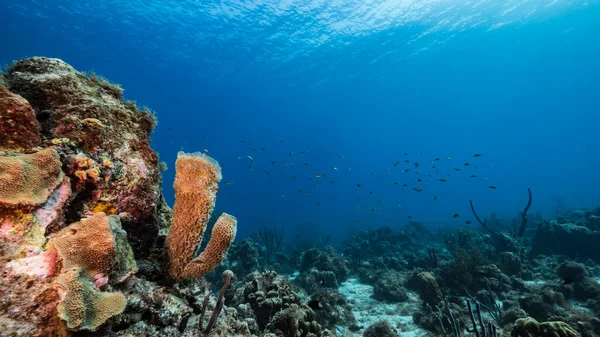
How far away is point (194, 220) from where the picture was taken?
2.46 meters

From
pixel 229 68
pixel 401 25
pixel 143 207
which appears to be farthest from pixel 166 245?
pixel 229 68

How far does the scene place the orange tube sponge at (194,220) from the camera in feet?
8.07

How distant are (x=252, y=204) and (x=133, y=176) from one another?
369 feet

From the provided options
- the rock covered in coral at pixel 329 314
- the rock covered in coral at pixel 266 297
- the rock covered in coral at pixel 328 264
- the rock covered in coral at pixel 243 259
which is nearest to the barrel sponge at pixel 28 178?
the rock covered in coral at pixel 266 297

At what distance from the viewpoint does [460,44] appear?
46469 mm

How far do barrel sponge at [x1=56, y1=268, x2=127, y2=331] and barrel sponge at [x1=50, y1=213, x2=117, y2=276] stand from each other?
2.9 inches

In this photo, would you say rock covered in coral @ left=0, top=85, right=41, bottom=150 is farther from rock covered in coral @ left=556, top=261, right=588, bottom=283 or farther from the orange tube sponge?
rock covered in coral @ left=556, top=261, right=588, bottom=283

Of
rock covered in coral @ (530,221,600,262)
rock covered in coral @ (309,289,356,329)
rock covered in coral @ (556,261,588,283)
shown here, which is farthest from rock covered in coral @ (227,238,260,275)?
rock covered in coral @ (530,221,600,262)

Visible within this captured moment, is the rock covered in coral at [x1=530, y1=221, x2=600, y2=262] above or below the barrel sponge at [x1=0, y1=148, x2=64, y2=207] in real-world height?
below

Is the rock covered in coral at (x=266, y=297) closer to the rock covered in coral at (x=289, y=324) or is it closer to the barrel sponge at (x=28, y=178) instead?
the rock covered in coral at (x=289, y=324)

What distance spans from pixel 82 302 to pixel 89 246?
1.15 feet

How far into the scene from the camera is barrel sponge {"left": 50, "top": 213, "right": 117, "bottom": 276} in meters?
1.68

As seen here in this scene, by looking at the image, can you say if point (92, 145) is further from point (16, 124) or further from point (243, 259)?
point (243, 259)

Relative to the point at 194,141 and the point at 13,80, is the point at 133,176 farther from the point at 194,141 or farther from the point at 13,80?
the point at 194,141
